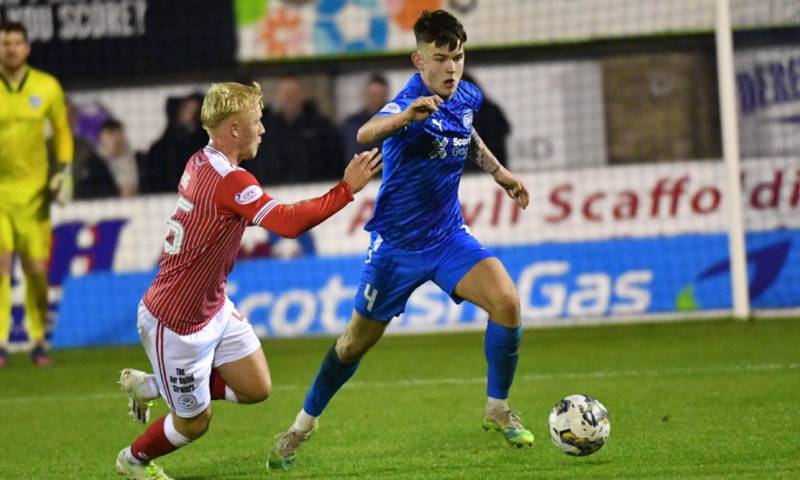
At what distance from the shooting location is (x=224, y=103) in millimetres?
6285

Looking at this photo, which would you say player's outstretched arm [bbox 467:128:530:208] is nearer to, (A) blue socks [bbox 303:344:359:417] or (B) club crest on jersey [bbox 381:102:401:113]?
(B) club crest on jersey [bbox 381:102:401:113]

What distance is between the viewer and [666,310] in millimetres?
13188

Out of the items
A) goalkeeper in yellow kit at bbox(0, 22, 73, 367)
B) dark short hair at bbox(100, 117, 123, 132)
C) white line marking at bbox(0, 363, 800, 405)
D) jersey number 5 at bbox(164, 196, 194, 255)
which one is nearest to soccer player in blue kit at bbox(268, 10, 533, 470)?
jersey number 5 at bbox(164, 196, 194, 255)

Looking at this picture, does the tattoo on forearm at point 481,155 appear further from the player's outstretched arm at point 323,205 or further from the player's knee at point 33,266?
the player's knee at point 33,266

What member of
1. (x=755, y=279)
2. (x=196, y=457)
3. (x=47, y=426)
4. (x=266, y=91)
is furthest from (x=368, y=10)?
(x=196, y=457)

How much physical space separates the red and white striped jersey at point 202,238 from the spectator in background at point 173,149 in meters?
8.10

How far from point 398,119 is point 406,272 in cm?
109

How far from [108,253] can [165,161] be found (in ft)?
4.17

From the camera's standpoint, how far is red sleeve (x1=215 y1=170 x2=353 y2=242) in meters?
5.95

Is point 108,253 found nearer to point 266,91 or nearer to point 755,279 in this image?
point 266,91

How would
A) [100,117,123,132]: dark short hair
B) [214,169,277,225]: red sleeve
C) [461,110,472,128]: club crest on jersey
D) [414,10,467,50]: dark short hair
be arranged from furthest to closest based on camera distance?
1. [100,117,123,132]: dark short hair
2. [461,110,472,128]: club crest on jersey
3. [414,10,467,50]: dark short hair
4. [214,169,277,225]: red sleeve

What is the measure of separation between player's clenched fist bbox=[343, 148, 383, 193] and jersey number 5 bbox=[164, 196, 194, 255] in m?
0.77

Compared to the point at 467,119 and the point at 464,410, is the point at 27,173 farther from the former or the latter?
the point at 467,119

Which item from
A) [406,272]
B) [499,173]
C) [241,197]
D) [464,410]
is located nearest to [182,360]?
[241,197]
